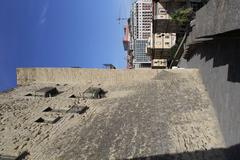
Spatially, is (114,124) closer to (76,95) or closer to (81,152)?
(81,152)

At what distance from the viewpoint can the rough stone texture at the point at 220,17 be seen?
668 cm

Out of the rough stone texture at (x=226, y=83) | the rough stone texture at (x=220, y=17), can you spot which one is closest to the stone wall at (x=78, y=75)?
the rough stone texture at (x=226, y=83)

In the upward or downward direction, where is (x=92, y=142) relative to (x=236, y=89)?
downward

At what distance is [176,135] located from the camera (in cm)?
1046

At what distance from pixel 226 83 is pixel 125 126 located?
126 inches

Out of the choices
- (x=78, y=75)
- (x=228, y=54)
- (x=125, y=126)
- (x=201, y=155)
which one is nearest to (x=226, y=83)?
(x=228, y=54)

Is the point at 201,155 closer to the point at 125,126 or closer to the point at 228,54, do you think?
the point at 228,54

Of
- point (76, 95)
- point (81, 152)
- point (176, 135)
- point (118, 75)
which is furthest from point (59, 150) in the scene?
point (118, 75)

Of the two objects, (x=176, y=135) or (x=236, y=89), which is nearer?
(x=236, y=89)

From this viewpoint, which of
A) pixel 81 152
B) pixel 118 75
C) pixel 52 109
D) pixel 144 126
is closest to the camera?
pixel 81 152

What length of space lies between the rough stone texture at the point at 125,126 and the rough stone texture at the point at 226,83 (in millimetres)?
443

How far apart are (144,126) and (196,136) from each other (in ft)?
5.41

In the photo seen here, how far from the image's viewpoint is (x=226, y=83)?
10133mm

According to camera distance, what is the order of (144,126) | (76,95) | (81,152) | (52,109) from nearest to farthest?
(81,152) → (144,126) → (52,109) → (76,95)
